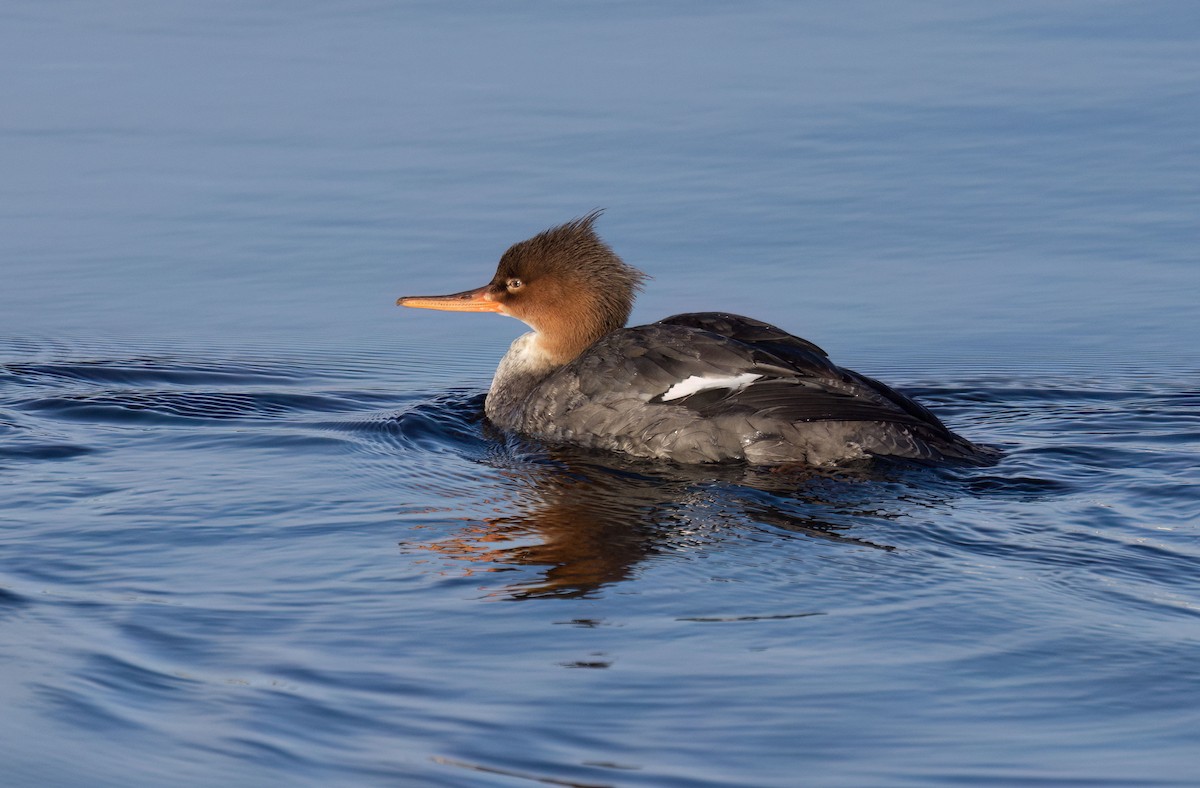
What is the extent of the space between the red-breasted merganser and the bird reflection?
0.15 m

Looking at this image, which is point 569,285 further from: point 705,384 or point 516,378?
point 705,384

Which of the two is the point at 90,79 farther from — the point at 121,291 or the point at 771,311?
the point at 771,311

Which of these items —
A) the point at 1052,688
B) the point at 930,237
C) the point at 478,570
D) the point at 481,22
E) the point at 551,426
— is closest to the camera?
the point at 1052,688

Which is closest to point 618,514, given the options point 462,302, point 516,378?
point 516,378

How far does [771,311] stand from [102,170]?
5.24 meters

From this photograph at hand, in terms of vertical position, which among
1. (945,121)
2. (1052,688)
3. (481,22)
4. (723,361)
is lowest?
(1052,688)

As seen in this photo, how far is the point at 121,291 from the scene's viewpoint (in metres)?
10.4

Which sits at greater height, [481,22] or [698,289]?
[481,22]

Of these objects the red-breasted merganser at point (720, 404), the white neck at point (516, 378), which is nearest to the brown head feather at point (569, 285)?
the white neck at point (516, 378)

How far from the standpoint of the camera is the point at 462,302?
30.1 feet

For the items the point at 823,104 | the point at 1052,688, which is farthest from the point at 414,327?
the point at 1052,688

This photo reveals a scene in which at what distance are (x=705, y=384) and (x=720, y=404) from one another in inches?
4.6

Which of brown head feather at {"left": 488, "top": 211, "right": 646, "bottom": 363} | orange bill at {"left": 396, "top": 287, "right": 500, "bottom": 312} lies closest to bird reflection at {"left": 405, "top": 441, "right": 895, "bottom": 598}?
brown head feather at {"left": 488, "top": 211, "right": 646, "bottom": 363}

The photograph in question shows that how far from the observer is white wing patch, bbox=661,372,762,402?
25.0 ft
